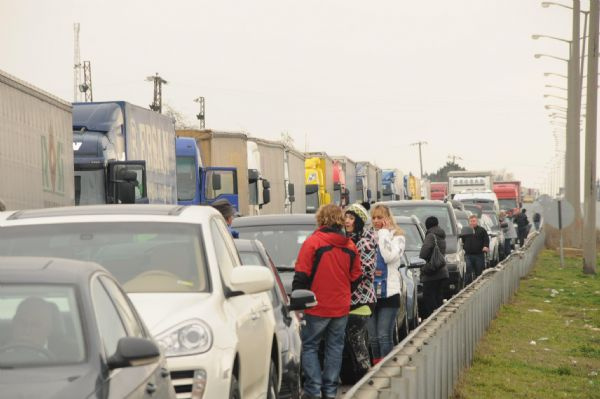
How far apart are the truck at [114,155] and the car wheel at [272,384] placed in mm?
12759

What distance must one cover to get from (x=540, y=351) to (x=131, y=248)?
10.2 meters

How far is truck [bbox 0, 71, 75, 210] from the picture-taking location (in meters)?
17.5

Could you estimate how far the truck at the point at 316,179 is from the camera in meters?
49.8

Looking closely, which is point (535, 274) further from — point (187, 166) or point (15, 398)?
point (15, 398)

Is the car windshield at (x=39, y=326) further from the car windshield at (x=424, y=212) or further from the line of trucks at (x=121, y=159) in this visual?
the car windshield at (x=424, y=212)

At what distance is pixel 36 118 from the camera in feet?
62.8

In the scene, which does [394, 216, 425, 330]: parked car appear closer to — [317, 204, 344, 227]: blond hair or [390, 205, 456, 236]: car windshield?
[390, 205, 456, 236]: car windshield

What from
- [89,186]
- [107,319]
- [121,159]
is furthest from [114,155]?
[107,319]

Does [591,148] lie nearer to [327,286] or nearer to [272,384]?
[327,286]

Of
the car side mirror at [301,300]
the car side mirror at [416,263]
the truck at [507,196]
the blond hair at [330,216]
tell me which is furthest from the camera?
the truck at [507,196]

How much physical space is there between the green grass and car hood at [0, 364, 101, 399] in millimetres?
7757

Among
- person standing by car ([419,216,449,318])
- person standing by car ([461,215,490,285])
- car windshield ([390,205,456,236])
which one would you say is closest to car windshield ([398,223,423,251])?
person standing by car ([419,216,449,318])

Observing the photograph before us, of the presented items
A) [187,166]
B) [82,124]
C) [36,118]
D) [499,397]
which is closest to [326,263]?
[499,397]

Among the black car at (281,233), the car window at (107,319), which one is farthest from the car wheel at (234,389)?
the black car at (281,233)
